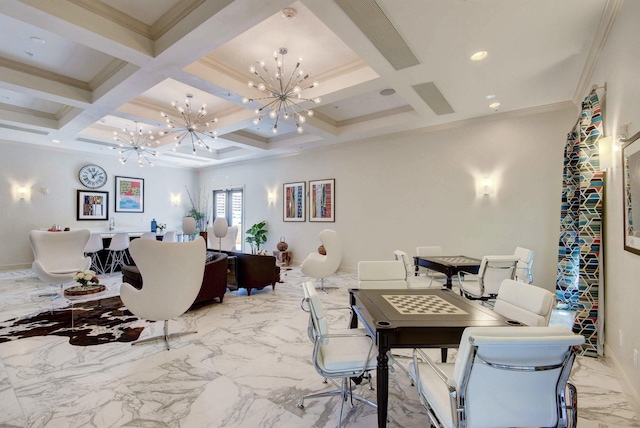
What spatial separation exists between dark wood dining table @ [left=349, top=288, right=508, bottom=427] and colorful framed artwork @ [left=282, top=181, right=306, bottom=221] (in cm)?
623

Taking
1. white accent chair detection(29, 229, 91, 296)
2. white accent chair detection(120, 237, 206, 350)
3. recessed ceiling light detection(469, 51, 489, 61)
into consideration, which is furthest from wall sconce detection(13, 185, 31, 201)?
recessed ceiling light detection(469, 51, 489, 61)

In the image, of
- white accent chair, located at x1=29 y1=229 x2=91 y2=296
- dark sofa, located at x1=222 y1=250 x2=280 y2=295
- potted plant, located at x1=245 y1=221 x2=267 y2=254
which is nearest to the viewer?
white accent chair, located at x1=29 y1=229 x2=91 y2=296

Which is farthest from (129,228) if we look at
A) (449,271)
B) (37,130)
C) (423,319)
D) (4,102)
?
(423,319)

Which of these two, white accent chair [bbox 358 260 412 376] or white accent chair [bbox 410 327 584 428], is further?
white accent chair [bbox 358 260 412 376]

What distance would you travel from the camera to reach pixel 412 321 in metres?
1.83

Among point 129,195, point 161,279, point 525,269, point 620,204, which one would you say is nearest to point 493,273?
point 525,269

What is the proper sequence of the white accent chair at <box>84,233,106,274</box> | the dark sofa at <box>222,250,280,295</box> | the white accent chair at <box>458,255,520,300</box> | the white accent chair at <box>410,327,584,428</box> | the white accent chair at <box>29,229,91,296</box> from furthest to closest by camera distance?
the white accent chair at <box>84,233,106,274</box>, the dark sofa at <box>222,250,280,295</box>, the white accent chair at <box>29,229,91,296</box>, the white accent chair at <box>458,255,520,300</box>, the white accent chair at <box>410,327,584,428</box>

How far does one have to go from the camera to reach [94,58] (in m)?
4.14

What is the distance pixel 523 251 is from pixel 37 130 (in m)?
9.65

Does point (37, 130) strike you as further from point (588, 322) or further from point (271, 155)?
point (588, 322)

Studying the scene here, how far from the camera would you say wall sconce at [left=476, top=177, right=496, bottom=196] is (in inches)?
221

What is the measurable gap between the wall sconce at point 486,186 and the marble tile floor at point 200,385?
126 inches

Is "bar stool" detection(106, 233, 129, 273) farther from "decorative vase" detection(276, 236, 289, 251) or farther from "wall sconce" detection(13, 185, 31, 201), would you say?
"decorative vase" detection(276, 236, 289, 251)

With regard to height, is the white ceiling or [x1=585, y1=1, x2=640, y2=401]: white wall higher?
the white ceiling
